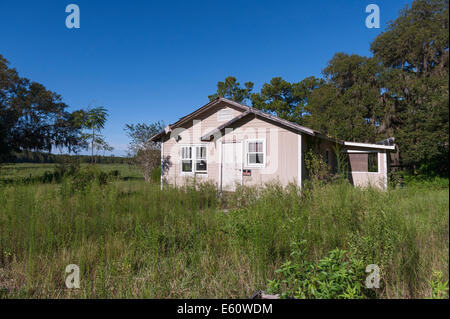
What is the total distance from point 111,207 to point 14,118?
16868 millimetres

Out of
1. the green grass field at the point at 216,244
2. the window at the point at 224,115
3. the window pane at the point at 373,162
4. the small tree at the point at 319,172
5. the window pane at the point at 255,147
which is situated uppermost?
the window at the point at 224,115

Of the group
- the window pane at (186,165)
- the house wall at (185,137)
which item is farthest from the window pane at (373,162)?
the window pane at (186,165)

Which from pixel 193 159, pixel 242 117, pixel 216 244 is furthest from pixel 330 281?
pixel 193 159

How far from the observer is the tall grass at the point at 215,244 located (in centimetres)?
171

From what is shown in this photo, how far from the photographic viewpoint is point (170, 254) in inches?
114

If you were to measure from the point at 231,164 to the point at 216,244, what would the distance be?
7266 millimetres

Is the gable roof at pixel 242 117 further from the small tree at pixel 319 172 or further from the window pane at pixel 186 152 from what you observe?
the small tree at pixel 319 172

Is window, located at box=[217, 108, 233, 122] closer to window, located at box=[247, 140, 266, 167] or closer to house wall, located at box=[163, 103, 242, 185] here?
house wall, located at box=[163, 103, 242, 185]

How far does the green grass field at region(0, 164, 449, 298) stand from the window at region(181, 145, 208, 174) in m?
7.39

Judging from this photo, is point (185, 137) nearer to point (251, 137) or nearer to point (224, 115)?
point (224, 115)

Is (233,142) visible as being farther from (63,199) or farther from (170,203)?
(63,199)

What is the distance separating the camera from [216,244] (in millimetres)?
2994

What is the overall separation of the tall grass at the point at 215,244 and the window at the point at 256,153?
5768 mm

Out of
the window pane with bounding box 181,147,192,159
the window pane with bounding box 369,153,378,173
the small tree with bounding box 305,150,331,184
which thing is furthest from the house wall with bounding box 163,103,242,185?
the window pane with bounding box 369,153,378,173
